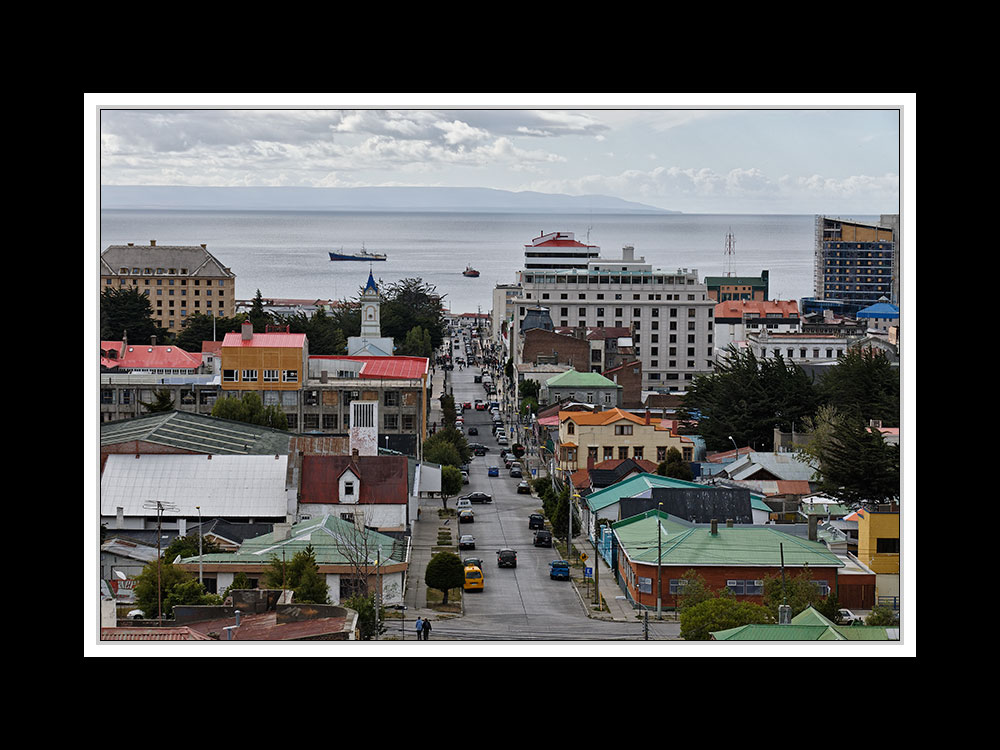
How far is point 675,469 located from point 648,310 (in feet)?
55.2

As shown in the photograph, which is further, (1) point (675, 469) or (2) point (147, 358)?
(2) point (147, 358)

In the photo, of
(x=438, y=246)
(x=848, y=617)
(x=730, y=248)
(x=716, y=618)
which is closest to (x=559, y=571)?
(x=848, y=617)

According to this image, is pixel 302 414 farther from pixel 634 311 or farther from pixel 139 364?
pixel 634 311

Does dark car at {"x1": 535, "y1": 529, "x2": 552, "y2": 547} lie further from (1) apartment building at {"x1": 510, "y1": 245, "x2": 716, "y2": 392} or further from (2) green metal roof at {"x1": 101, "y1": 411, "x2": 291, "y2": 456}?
(1) apartment building at {"x1": 510, "y1": 245, "x2": 716, "y2": 392}

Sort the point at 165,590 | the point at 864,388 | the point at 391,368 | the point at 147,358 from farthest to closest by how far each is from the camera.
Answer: the point at 147,358 → the point at 391,368 → the point at 864,388 → the point at 165,590

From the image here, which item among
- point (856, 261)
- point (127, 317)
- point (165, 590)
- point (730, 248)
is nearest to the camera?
point (165, 590)

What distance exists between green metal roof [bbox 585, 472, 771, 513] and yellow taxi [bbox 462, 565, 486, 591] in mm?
2846

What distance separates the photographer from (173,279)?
117ft

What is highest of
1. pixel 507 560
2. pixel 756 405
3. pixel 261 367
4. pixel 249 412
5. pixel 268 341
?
pixel 268 341

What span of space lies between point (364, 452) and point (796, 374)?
8.48 meters

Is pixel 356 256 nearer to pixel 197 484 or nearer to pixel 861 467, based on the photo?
pixel 197 484

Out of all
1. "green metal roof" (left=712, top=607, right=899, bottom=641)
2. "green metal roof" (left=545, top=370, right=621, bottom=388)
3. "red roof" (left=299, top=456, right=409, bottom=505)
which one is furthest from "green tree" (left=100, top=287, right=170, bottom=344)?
"green metal roof" (left=712, top=607, right=899, bottom=641)

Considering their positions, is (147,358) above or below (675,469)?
above

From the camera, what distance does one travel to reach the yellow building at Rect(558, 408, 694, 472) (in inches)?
793
